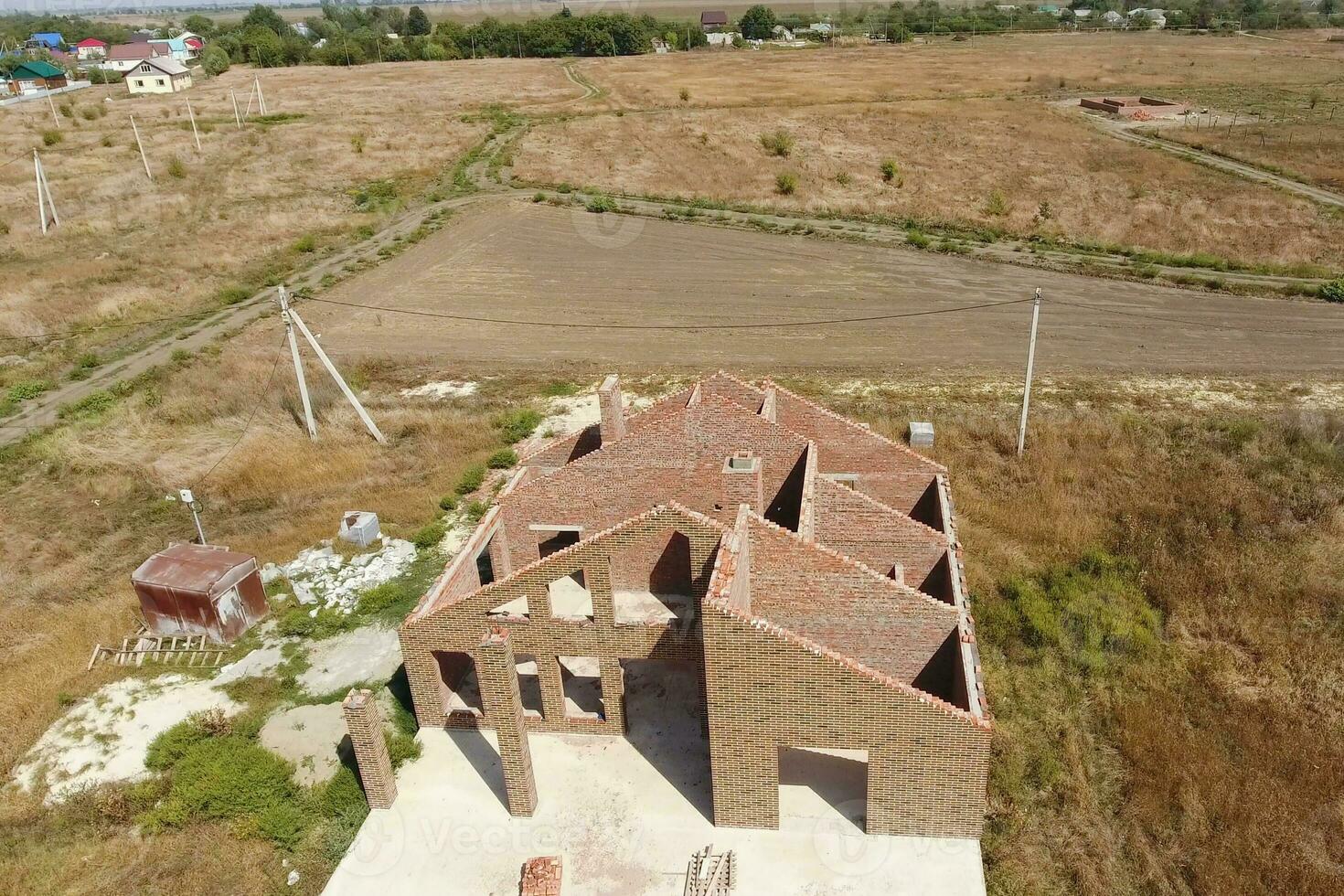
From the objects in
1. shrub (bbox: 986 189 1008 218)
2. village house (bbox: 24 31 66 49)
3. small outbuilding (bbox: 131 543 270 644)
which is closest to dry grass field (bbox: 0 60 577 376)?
small outbuilding (bbox: 131 543 270 644)

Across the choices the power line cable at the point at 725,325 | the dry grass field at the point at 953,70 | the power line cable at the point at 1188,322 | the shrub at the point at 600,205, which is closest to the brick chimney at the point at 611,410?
the power line cable at the point at 725,325

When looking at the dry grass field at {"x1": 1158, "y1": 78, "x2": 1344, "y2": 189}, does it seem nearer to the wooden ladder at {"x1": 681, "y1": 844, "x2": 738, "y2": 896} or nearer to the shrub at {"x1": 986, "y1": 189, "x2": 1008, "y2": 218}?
the shrub at {"x1": 986, "y1": 189, "x2": 1008, "y2": 218}

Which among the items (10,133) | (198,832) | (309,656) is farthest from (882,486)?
(10,133)

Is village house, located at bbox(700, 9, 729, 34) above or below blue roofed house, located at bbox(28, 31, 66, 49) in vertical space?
below

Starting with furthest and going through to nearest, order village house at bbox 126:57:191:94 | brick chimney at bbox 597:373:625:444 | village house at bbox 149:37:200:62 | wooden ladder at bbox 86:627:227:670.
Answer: village house at bbox 149:37:200:62 → village house at bbox 126:57:191:94 → brick chimney at bbox 597:373:625:444 → wooden ladder at bbox 86:627:227:670

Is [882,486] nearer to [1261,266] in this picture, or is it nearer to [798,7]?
[1261,266]

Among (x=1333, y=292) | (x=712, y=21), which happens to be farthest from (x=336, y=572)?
(x=712, y=21)

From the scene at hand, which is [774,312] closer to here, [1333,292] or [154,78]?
[1333,292]
